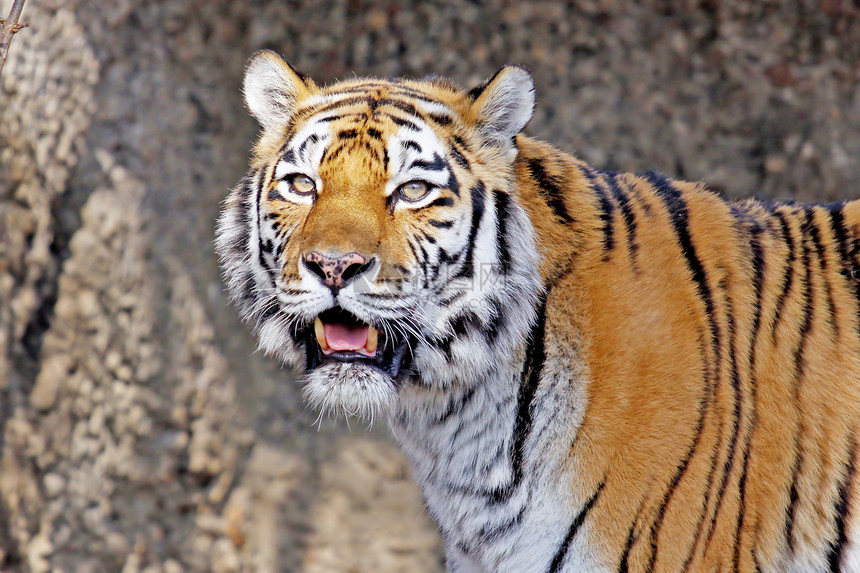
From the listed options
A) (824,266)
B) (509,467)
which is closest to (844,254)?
(824,266)

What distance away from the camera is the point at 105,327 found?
368cm

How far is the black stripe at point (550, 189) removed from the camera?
1.98 m

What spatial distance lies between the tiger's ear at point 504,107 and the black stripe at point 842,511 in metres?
1.02

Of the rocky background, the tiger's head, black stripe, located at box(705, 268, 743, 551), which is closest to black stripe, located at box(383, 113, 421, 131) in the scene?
the tiger's head

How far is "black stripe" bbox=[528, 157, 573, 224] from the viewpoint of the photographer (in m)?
1.98

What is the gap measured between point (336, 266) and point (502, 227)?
1.42 ft

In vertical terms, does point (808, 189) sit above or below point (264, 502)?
above

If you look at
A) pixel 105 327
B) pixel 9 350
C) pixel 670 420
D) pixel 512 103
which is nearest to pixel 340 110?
pixel 512 103

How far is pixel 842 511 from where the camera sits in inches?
74.6

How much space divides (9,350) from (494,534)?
2624 mm

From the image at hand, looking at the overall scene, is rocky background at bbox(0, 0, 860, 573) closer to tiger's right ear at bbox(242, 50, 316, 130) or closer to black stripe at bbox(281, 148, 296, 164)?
tiger's right ear at bbox(242, 50, 316, 130)

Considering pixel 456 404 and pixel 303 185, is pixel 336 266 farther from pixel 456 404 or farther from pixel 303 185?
pixel 456 404

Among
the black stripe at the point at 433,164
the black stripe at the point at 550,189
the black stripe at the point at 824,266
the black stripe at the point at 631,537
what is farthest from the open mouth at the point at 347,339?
the black stripe at the point at 824,266

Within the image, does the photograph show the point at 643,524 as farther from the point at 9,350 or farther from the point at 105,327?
the point at 9,350
